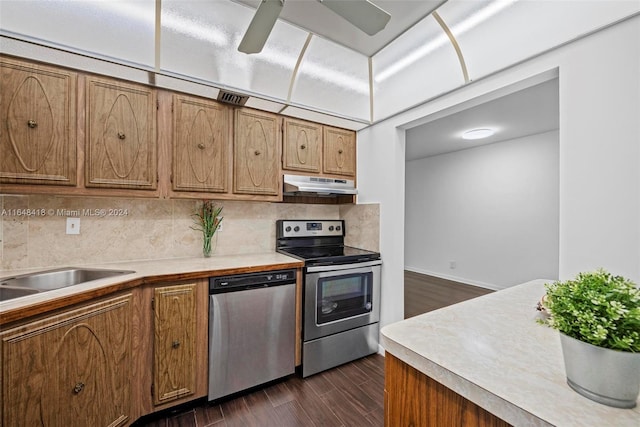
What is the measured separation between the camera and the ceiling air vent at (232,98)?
6.68 feet

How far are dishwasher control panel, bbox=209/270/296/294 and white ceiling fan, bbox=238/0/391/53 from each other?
1.54 meters

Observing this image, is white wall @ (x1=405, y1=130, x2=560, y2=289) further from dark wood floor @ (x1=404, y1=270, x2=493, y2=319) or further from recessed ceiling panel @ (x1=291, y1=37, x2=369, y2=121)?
recessed ceiling panel @ (x1=291, y1=37, x2=369, y2=121)

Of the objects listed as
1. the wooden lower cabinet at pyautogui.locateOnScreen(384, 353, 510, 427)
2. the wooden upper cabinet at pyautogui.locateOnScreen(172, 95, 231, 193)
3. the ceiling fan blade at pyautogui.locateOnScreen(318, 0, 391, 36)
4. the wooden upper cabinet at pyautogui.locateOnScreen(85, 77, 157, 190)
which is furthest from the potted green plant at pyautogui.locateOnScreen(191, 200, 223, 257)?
the wooden lower cabinet at pyautogui.locateOnScreen(384, 353, 510, 427)

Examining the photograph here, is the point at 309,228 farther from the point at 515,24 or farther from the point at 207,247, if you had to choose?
the point at 515,24

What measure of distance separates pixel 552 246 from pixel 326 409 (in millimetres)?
4134

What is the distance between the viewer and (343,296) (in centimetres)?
238

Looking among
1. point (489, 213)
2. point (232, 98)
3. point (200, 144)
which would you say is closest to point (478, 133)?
point (489, 213)

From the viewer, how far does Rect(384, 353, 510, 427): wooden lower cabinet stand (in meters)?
0.65

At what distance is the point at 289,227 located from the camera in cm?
273

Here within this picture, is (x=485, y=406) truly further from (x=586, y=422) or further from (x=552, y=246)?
(x=552, y=246)

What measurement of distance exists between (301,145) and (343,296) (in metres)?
1.53

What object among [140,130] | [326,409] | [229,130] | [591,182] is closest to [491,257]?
[591,182]

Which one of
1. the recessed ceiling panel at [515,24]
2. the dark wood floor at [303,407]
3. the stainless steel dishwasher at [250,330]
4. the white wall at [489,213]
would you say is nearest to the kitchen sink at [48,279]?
the stainless steel dishwasher at [250,330]

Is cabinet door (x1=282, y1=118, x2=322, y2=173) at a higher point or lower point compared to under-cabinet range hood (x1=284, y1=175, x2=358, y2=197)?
higher
